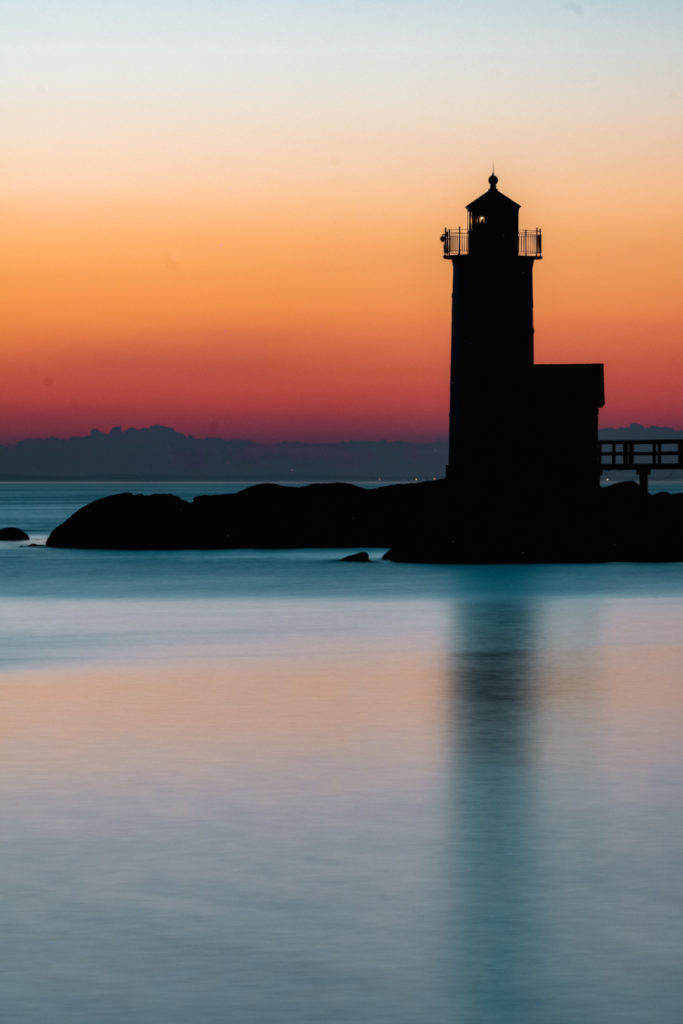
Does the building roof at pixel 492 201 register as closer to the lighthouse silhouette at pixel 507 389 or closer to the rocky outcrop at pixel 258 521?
the lighthouse silhouette at pixel 507 389

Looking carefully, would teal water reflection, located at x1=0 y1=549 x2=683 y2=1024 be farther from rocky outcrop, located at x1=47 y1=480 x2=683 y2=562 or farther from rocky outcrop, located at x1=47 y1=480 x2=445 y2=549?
rocky outcrop, located at x1=47 y1=480 x2=445 y2=549

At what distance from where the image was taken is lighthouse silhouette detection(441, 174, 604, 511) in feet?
133

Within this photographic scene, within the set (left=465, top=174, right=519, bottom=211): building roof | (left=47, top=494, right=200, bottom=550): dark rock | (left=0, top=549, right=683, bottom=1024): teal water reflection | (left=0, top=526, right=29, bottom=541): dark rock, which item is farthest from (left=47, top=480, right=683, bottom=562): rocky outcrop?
(left=0, top=549, right=683, bottom=1024): teal water reflection

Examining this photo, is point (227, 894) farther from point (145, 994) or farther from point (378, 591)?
point (378, 591)

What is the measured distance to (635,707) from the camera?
55.6 feet

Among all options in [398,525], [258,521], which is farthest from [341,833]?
[258,521]

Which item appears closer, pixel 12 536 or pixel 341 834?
pixel 341 834

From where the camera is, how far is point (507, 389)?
42.5 metres

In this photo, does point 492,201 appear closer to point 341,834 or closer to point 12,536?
point 341,834

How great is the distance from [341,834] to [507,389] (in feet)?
108

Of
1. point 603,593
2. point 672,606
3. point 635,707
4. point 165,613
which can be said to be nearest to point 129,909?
point 635,707

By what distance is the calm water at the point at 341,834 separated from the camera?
6844 mm

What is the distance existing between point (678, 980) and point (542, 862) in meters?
2.40

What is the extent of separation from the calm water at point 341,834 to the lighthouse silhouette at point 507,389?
18.0 metres
